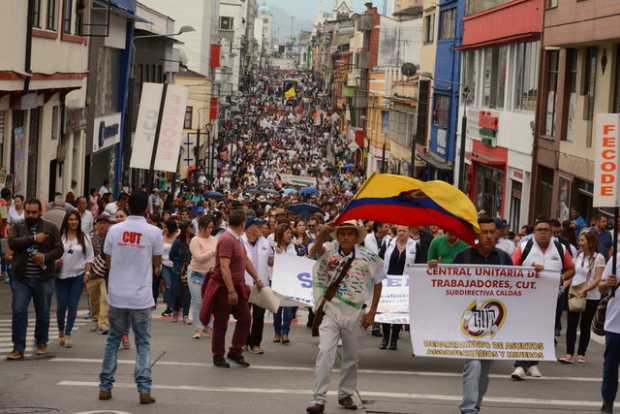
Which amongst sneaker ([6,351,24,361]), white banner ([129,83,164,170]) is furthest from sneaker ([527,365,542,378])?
white banner ([129,83,164,170])

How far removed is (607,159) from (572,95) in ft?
68.6

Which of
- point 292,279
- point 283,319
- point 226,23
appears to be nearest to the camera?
point 292,279

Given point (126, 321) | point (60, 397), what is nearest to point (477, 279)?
point (126, 321)

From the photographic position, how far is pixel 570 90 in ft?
110

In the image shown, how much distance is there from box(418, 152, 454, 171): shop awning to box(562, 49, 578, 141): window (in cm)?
1681

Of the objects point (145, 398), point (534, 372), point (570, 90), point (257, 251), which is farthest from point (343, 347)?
point (570, 90)

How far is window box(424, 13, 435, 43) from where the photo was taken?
59.8 metres

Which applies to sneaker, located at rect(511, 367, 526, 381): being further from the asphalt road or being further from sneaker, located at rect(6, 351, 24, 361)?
sneaker, located at rect(6, 351, 24, 361)

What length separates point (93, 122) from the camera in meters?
39.0

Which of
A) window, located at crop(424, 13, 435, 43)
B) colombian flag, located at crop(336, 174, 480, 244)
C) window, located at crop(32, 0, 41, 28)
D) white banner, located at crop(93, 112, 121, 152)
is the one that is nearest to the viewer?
colombian flag, located at crop(336, 174, 480, 244)

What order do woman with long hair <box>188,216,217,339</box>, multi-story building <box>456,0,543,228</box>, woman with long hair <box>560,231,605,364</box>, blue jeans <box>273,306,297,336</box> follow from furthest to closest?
multi-story building <box>456,0,543,228</box> → woman with long hair <box>188,216,217,339</box> → blue jeans <box>273,306,297,336</box> → woman with long hair <box>560,231,605,364</box>

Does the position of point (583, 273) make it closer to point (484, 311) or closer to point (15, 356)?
point (484, 311)

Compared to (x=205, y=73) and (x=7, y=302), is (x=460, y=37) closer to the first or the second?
(x=7, y=302)

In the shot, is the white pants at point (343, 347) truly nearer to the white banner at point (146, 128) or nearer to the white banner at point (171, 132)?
the white banner at point (171, 132)
